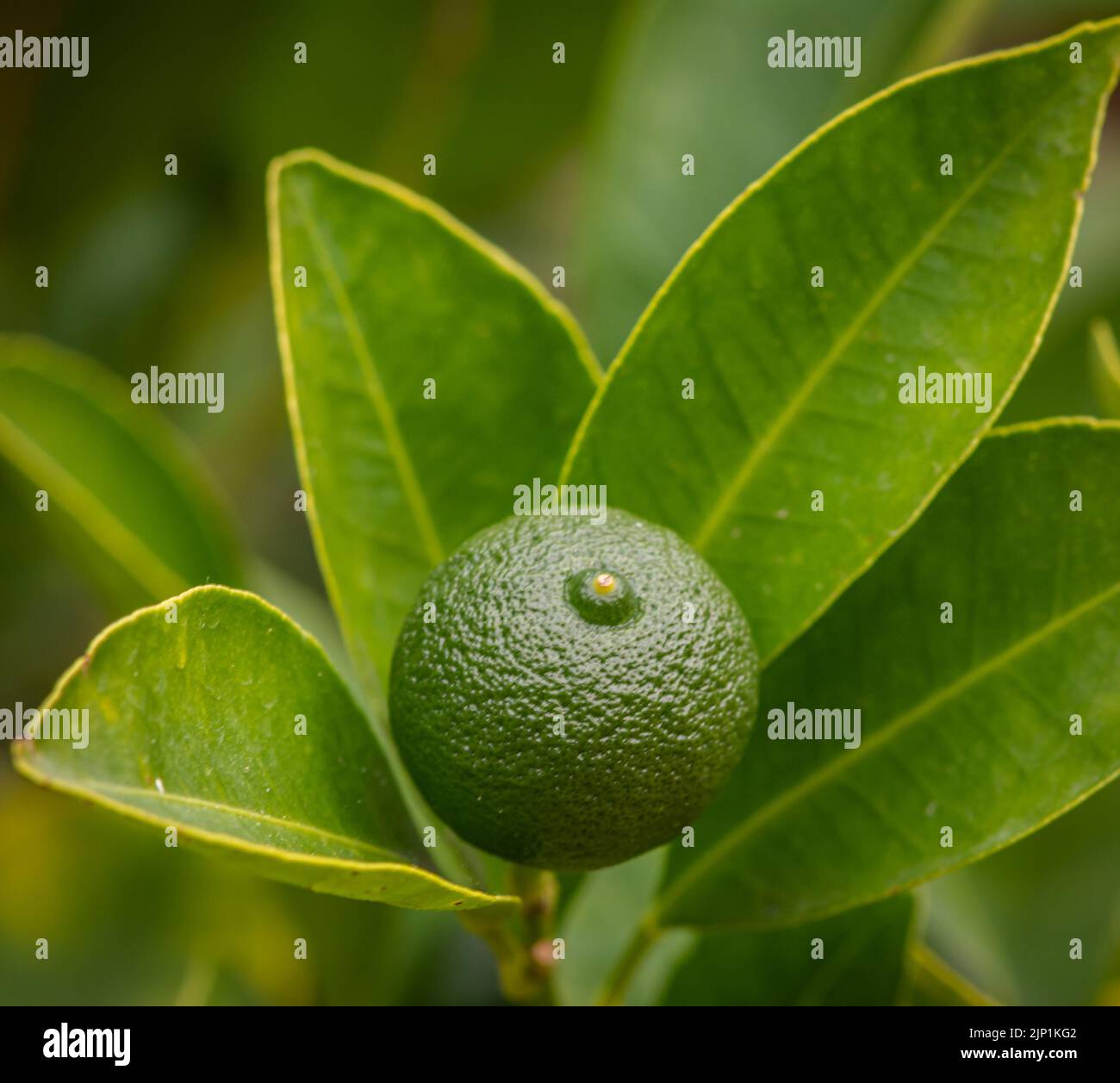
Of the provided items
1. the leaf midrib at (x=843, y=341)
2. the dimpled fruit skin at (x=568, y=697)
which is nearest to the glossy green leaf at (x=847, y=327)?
the leaf midrib at (x=843, y=341)

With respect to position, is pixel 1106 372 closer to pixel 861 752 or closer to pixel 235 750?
pixel 861 752

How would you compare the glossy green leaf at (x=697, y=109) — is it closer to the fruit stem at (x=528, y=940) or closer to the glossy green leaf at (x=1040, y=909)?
the fruit stem at (x=528, y=940)

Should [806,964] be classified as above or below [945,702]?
below

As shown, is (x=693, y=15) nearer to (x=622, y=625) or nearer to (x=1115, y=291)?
(x=1115, y=291)

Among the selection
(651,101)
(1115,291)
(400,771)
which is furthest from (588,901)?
(1115,291)

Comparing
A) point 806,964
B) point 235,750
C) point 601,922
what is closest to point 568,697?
point 235,750

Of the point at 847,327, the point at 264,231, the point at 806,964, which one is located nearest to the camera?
the point at 847,327
